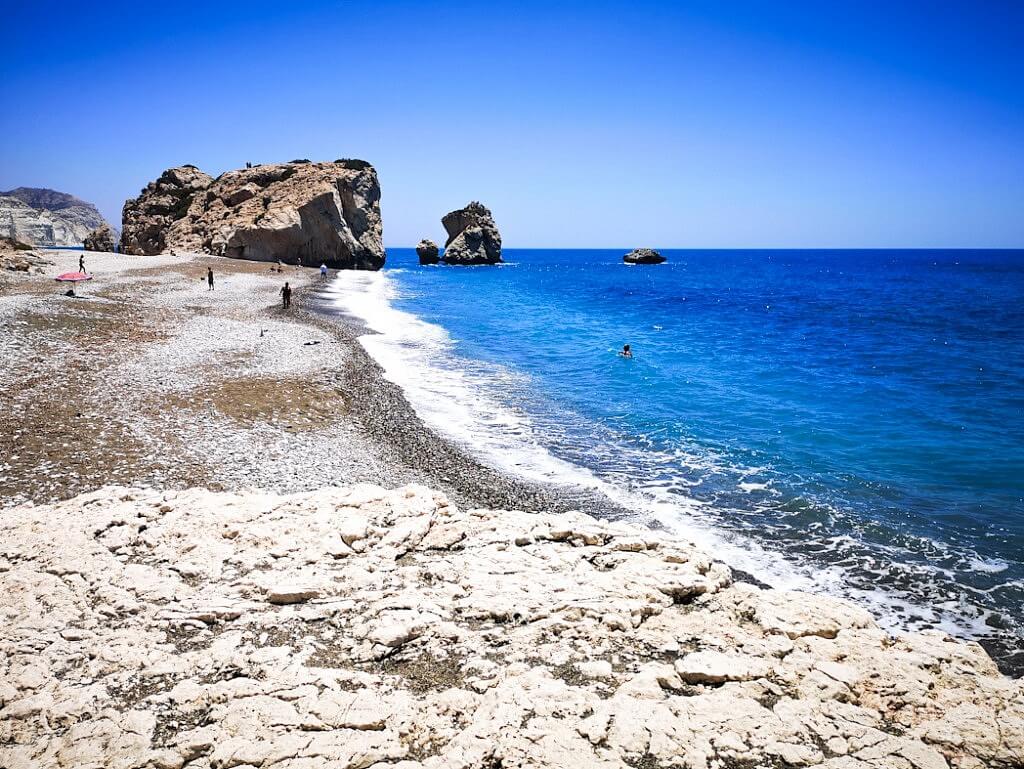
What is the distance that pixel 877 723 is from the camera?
5219 millimetres

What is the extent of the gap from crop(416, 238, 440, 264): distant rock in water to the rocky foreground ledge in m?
122

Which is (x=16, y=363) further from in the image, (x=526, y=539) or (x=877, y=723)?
(x=877, y=723)

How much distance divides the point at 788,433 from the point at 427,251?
383ft

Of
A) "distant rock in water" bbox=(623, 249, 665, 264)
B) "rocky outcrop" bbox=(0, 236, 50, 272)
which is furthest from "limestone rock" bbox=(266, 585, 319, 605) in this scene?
"distant rock in water" bbox=(623, 249, 665, 264)

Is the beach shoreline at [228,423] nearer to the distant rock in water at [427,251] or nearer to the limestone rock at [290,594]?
the limestone rock at [290,594]

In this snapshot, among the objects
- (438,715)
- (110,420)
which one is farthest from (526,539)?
(110,420)

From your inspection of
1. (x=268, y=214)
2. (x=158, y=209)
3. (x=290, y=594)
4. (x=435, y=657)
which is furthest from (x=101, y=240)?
(x=435, y=657)

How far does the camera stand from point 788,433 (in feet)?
57.1

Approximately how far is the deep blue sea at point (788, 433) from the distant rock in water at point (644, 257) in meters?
113

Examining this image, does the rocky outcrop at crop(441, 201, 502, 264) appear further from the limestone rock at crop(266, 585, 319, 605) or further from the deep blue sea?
the limestone rock at crop(266, 585, 319, 605)

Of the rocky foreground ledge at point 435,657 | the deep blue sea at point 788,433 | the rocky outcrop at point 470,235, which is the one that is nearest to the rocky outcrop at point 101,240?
the rocky outcrop at point 470,235

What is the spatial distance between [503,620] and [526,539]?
177cm

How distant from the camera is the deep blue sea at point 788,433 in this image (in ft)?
32.9

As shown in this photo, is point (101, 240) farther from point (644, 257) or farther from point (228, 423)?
point (644, 257)
